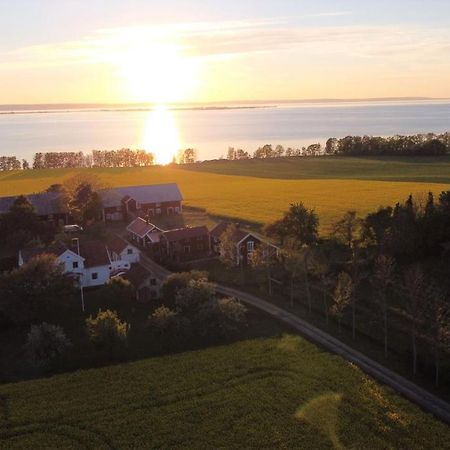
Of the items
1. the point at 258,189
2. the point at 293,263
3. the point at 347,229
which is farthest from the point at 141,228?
the point at 258,189

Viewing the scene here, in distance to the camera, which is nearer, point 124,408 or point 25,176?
point 124,408

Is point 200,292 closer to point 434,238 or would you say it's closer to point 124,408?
point 124,408

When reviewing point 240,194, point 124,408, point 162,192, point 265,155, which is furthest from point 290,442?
point 265,155

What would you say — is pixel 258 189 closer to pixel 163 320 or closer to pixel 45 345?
pixel 163 320

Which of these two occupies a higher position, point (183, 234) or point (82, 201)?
point (82, 201)

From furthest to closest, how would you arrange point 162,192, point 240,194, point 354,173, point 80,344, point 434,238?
point 354,173
point 240,194
point 162,192
point 434,238
point 80,344

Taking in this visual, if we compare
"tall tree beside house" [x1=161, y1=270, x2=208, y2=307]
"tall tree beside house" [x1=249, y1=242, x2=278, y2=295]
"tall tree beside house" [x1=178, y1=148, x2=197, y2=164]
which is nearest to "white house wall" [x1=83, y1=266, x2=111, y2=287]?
"tall tree beside house" [x1=161, y1=270, x2=208, y2=307]

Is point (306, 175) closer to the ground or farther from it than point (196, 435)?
farther from it

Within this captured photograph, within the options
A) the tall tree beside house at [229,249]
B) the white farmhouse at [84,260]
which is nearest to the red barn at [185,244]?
the tall tree beside house at [229,249]
